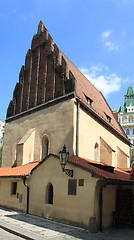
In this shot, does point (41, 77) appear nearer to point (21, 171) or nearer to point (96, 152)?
point (96, 152)

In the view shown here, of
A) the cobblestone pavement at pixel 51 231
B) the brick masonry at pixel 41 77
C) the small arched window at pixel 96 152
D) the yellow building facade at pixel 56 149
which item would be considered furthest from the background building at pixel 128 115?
the cobblestone pavement at pixel 51 231

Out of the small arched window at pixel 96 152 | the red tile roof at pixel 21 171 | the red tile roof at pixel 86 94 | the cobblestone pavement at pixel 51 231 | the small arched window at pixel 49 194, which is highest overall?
the red tile roof at pixel 86 94

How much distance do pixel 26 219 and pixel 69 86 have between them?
9910 mm

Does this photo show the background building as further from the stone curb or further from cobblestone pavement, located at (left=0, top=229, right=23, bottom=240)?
cobblestone pavement, located at (left=0, top=229, right=23, bottom=240)

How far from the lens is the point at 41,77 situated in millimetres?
19156

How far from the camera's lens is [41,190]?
1200 centimetres

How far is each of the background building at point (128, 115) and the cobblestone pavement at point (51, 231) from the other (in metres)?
49.2

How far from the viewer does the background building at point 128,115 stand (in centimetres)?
5779

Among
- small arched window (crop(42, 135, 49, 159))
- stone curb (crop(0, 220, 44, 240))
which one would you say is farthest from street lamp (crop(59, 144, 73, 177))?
small arched window (crop(42, 135, 49, 159))

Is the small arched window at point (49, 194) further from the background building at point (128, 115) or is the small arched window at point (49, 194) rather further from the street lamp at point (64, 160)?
the background building at point (128, 115)

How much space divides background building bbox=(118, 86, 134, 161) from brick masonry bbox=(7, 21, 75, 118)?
4231cm

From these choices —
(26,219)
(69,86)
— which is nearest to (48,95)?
(69,86)

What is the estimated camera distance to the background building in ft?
190

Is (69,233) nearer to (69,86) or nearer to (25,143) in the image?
(25,143)
